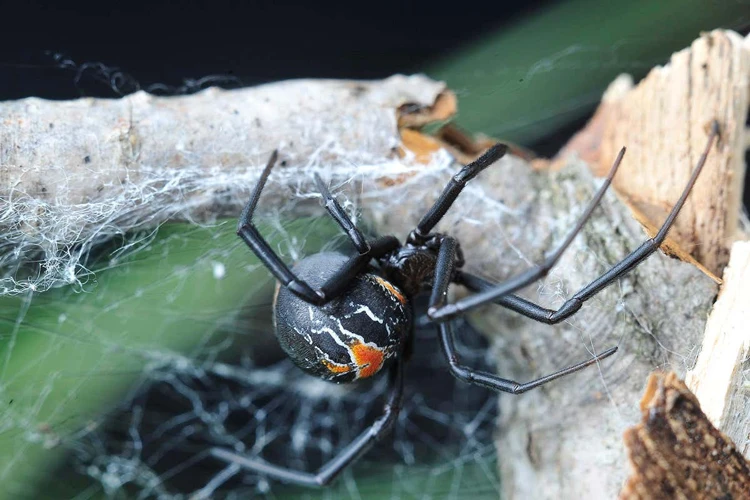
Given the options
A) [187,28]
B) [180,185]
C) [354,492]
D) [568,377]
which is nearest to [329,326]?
[180,185]

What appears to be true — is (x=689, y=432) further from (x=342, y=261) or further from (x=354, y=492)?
(x=354, y=492)

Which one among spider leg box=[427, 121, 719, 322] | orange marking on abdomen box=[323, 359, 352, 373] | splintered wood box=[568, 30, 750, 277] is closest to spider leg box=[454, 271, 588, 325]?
spider leg box=[427, 121, 719, 322]

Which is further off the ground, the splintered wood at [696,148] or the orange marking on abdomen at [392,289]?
the splintered wood at [696,148]

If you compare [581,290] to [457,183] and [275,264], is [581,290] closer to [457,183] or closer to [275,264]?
[457,183]

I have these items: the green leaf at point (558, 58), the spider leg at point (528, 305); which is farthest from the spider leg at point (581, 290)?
the green leaf at point (558, 58)

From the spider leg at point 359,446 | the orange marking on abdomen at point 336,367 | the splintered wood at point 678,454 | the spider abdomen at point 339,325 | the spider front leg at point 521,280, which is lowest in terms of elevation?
the spider leg at point 359,446

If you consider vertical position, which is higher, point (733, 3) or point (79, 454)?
point (733, 3)

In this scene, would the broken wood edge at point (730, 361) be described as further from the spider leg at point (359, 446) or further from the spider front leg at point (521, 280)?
the spider leg at point (359, 446)
